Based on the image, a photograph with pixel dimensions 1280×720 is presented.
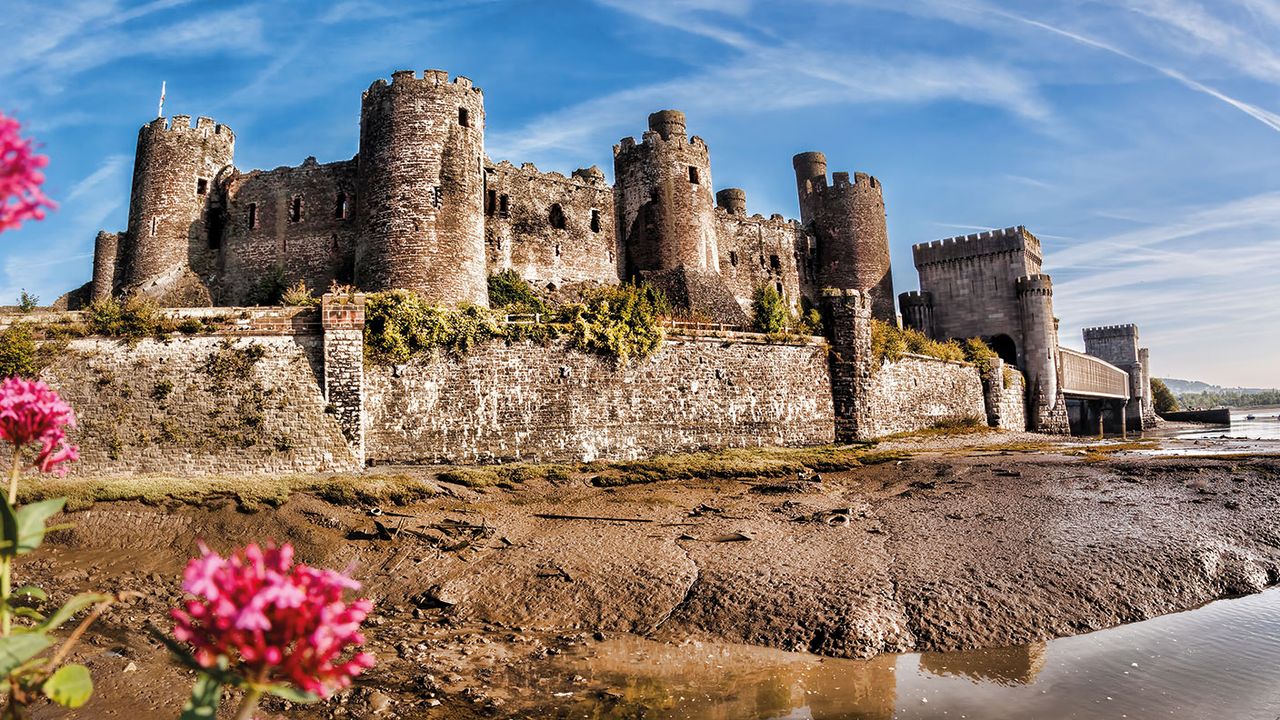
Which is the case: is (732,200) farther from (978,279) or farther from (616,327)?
(616,327)

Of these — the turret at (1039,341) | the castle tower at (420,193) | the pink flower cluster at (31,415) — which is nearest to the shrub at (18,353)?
the castle tower at (420,193)

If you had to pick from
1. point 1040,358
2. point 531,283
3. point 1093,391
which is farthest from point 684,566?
point 1093,391

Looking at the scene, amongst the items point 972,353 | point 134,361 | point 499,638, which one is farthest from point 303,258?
point 972,353

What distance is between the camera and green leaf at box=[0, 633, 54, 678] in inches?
73.0

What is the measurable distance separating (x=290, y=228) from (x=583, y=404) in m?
17.0

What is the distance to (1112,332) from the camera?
73.7m

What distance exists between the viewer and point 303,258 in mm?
29328

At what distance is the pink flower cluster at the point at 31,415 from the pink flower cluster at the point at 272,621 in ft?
3.65

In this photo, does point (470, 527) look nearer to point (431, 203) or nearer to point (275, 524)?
point (275, 524)

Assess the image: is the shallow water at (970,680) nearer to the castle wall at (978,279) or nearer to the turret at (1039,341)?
the turret at (1039,341)

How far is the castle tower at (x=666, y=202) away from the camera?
3272 centimetres

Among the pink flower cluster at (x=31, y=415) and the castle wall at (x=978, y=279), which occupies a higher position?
the castle wall at (x=978, y=279)

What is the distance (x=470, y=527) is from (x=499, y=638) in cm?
456

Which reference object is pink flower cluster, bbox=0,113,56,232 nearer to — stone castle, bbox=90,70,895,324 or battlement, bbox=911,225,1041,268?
stone castle, bbox=90,70,895,324
